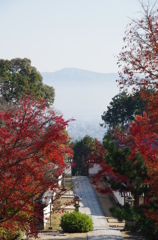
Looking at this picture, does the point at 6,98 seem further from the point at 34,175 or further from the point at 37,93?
the point at 34,175

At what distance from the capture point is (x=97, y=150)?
34.7m

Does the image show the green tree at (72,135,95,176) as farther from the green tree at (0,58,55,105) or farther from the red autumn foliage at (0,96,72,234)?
the red autumn foliage at (0,96,72,234)

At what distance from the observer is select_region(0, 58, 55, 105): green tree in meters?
39.9

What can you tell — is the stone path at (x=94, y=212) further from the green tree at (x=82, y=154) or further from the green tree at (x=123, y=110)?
the green tree at (x=123, y=110)

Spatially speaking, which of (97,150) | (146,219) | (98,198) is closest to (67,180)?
(97,150)

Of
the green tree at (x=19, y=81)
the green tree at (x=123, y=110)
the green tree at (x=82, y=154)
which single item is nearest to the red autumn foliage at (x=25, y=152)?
the green tree at (x=19, y=81)

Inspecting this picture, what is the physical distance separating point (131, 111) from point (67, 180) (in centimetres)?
1684

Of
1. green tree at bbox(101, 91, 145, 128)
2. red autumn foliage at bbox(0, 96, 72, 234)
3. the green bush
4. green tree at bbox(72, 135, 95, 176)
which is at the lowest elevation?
the green bush

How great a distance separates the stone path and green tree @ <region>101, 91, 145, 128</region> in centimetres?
1501

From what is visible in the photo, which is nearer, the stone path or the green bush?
the stone path

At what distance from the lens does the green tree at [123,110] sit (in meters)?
49.5

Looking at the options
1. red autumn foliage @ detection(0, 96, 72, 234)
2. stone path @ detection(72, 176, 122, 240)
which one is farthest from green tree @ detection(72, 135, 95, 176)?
red autumn foliage @ detection(0, 96, 72, 234)

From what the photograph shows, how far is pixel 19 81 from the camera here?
1578 inches

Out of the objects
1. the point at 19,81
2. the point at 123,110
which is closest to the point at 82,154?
the point at 123,110
